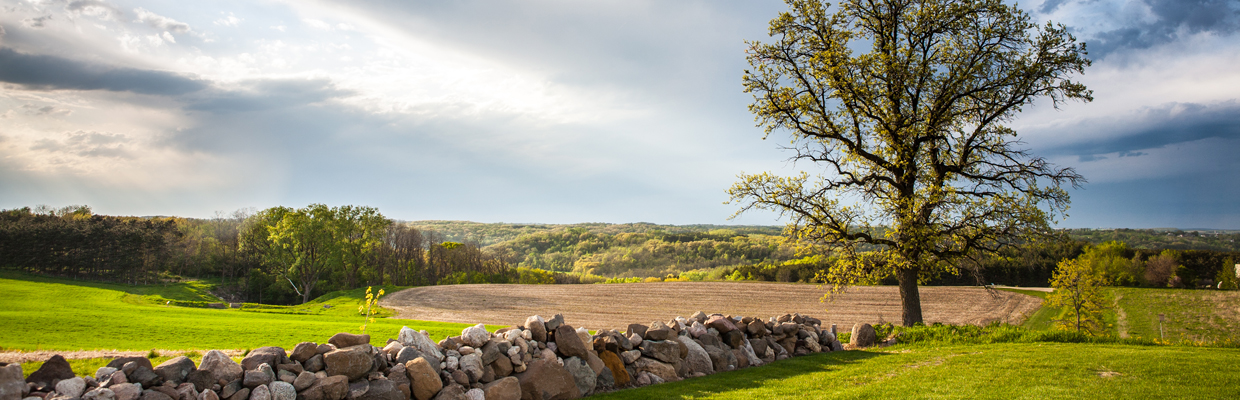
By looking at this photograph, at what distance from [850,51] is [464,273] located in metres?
48.3

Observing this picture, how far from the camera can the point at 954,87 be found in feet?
46.5

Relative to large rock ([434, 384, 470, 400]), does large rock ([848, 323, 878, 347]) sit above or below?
below

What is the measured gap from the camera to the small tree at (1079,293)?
69.0 feet

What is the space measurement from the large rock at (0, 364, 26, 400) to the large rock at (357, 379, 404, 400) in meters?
2.77

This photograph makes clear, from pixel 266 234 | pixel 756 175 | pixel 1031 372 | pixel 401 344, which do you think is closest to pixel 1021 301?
pixel 756 175

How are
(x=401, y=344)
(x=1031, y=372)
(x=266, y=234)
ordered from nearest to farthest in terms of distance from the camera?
1. (x=401, y=344)
2. (x=1031, y=372)
3. (x=266, y=234)

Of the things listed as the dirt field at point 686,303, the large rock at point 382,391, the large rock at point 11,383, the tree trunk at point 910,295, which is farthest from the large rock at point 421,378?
the dirt field at point 686,303

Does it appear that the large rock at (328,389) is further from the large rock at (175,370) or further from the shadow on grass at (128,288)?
the shadow on grass at (128,288)

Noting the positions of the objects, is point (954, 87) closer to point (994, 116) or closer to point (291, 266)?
point (994, 116)

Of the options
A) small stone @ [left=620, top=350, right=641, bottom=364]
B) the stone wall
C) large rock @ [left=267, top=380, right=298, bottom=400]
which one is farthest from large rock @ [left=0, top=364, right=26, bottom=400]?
small stone @ [left=620, top=350, right=641, bottom=364]

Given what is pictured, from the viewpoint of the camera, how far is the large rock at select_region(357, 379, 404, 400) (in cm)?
618

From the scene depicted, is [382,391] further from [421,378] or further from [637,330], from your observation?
[637,330]

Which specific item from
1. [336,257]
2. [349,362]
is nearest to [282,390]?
[349,362]

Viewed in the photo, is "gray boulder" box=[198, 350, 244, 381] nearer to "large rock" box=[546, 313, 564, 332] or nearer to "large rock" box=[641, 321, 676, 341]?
"large rock" box=[546, 313, 564, 332]
